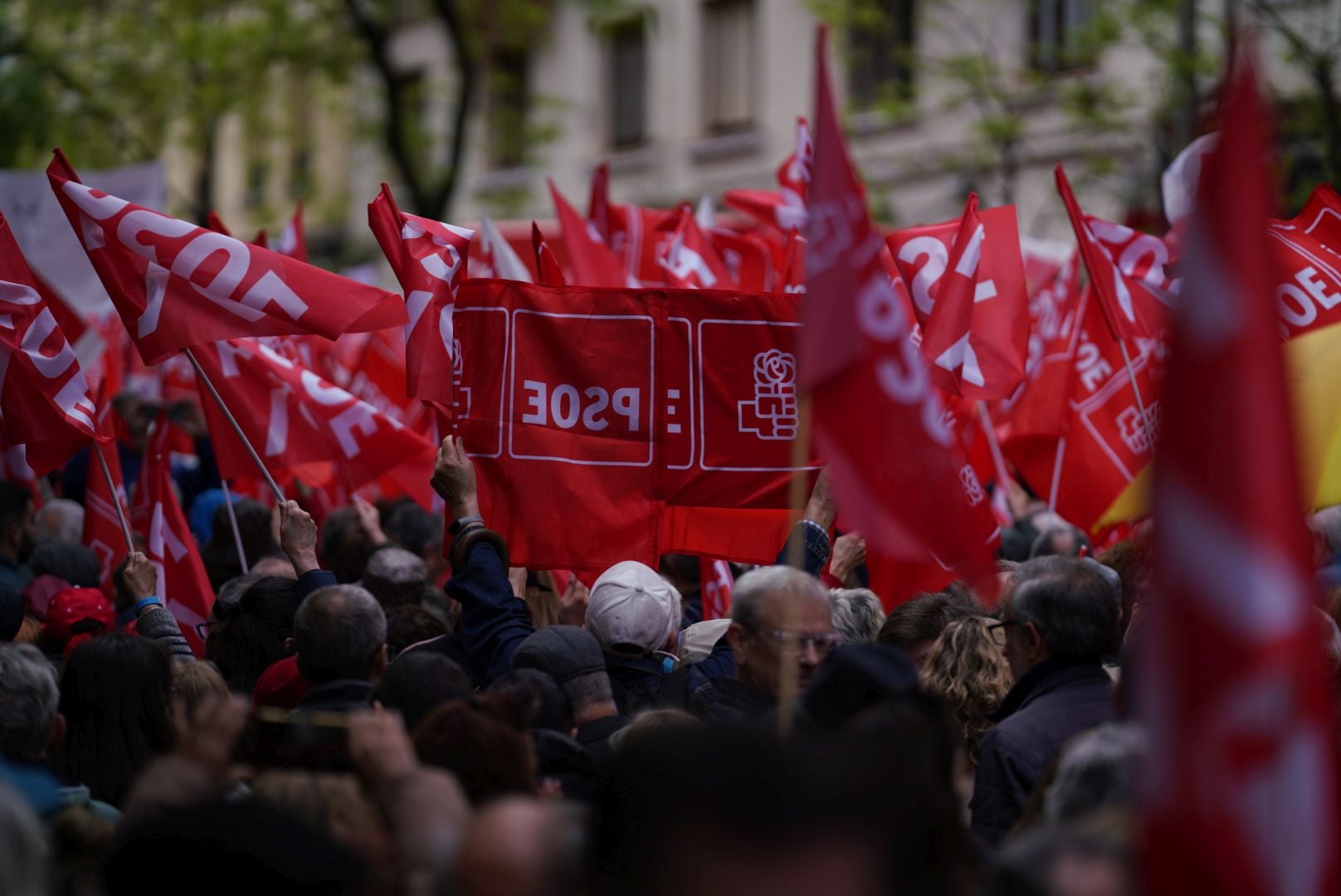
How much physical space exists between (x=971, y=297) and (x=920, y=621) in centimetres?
215

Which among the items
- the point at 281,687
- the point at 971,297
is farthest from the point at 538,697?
the point at 971,297

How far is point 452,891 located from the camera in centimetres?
293

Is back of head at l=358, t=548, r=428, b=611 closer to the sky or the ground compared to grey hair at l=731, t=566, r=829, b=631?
closer to the ground

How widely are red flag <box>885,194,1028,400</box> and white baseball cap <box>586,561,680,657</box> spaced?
219 centimetres

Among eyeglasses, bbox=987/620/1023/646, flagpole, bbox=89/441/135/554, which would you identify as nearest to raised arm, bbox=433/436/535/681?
eyeglasses, bbox=987/620/1023/646

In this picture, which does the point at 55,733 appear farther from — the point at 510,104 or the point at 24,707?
the point at 510,104

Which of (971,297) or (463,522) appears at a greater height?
(971,297)

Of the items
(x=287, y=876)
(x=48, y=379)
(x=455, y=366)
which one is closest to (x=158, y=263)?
(x=48, y=379)

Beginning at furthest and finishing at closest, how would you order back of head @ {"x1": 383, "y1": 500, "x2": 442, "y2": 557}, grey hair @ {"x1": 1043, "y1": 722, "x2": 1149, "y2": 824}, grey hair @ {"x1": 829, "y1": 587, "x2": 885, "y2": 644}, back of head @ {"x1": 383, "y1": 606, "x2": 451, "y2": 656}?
back of head @ {"x1": 383, "y1": 500, "x2": 442, "y2": 557} < back of head @ {"x1": 383, "y1": 606, "x2": 451, "y2": 656} < grey hair @ {"x1": 829, "y1": 587, "x2": 885, "y2": 644} < grey hair @ {"x1": 1043, "y1": 722, "x2": 1149, "y2": 824}

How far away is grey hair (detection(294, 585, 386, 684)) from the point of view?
4.49 meters

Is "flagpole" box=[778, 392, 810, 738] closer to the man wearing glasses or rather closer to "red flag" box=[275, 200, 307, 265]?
the man wearing glasses

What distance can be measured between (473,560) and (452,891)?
2475 millimetres

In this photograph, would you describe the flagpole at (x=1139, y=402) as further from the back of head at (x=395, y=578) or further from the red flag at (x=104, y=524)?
the red flag at (x=104, y=524)

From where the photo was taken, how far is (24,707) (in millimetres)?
4219
